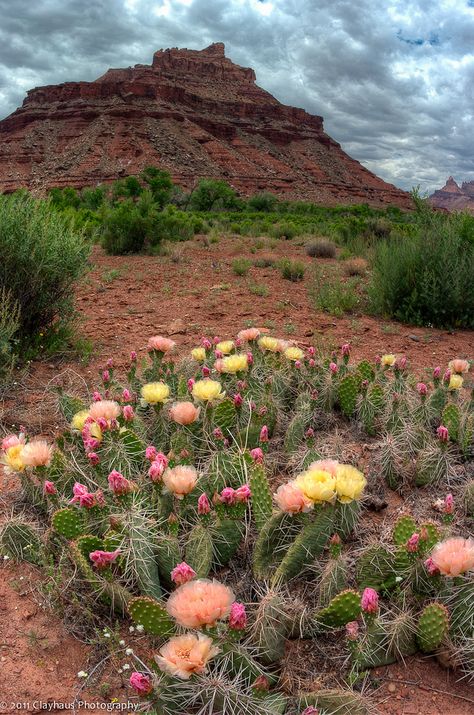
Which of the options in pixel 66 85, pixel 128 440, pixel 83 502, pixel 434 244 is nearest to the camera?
pixel 83 502

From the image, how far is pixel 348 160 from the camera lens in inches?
4008

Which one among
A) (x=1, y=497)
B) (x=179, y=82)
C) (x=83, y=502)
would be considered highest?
(x=179, y=82)

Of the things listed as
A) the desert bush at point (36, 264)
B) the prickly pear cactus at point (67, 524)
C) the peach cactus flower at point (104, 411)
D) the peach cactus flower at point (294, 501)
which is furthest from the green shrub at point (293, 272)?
the peach cactus flower at point (294, 501)

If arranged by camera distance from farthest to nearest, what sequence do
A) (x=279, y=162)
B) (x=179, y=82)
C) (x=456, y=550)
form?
(x=179, y=82) < (x=279, y=162) < (x=456, y=550)

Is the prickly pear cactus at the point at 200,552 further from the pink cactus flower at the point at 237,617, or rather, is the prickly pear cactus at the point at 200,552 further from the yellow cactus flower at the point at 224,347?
the yellow cactus flower at the point at 224,347

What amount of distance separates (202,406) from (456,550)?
137 cm

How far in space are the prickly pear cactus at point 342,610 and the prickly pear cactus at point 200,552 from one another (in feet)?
1.37

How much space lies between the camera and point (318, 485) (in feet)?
5.90

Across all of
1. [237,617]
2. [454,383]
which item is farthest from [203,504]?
[454,383]

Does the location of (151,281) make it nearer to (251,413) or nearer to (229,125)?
(251,413)

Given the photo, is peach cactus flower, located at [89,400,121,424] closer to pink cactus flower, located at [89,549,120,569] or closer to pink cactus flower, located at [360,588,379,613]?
pink cactus flower, located at [89,549,120,569]

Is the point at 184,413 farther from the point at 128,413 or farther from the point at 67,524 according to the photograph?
the point at 67,524

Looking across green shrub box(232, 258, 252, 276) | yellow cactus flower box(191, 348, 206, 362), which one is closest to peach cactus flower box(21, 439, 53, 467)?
yellow cactus flower box(191, 348, 206, 362)

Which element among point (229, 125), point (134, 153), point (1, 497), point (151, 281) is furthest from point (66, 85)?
point (1, 497)
